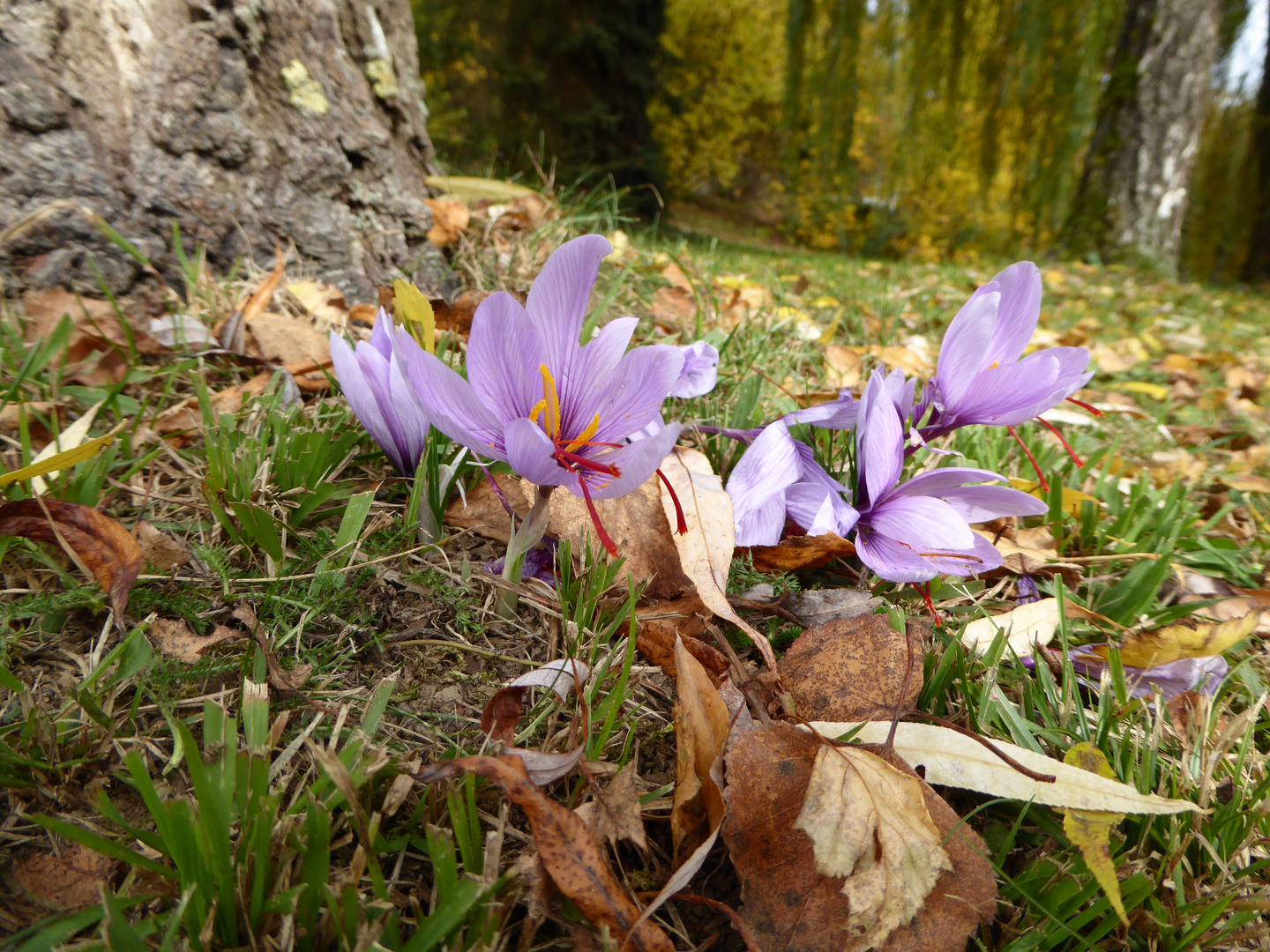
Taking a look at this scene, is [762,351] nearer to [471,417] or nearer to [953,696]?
[953,696]

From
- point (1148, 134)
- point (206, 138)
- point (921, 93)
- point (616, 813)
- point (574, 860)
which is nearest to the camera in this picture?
point (574, 860)

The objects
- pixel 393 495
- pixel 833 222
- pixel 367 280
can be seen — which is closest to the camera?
pixel 393 495

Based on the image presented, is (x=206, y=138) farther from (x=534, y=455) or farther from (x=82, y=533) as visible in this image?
(x=534, y=455)

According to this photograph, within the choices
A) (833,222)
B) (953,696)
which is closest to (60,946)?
(953,696)

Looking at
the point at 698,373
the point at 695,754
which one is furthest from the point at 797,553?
the point at 695,754

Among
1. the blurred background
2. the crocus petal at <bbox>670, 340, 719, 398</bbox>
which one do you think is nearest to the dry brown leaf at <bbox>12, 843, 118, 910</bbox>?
the crocus petal at <bbox>670, 340, 719, 398</bbox>

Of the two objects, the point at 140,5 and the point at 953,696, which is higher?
the point at 140,5

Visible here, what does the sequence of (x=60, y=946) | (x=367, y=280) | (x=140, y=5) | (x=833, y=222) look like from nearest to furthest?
(x=60, y=946), (x=140, y=5), (x=367, y=280), (x=833, y=222)

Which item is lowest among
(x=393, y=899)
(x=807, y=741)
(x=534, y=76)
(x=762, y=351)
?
(x=393, y=899)

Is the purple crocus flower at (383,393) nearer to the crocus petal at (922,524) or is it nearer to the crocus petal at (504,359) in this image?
the crocus petal at (504,359)
